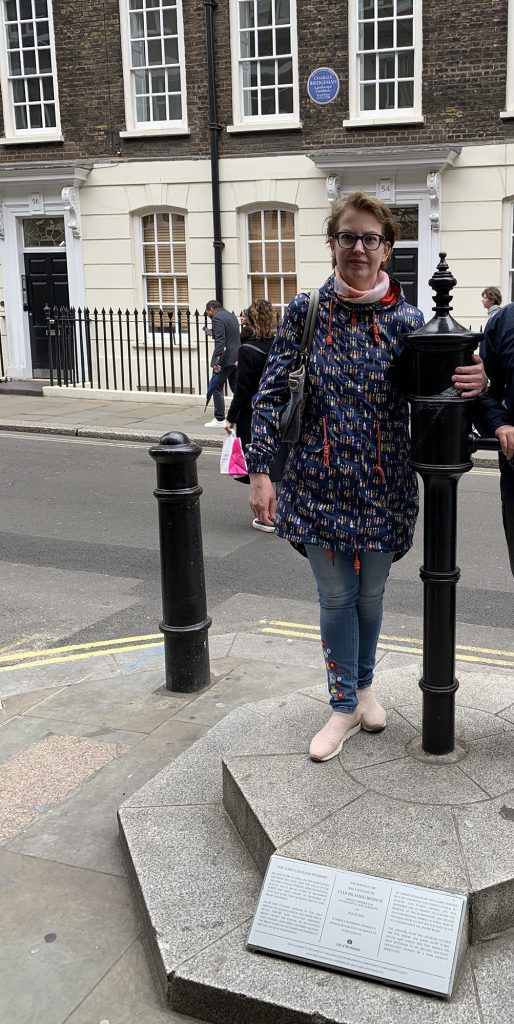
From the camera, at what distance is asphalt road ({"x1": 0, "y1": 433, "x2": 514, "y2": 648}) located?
5512mm

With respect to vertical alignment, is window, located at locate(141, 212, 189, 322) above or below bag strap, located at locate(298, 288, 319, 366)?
above

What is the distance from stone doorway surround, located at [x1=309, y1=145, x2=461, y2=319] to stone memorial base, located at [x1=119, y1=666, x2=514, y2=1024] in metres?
12.2

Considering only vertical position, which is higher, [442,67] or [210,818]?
[442,67]

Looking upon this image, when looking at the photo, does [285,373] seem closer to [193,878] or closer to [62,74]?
[193,878]

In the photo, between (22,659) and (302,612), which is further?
(302,612)

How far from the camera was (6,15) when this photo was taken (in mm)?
16719

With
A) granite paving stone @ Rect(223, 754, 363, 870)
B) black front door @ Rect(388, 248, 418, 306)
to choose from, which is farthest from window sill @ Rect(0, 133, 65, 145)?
granite paving stone @ Rect(223, 754, 363, 870)

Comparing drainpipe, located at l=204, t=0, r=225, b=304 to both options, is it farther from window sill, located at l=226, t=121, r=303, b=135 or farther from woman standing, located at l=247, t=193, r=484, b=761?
woman standing, located at l=247, t=193, r=484, b=761

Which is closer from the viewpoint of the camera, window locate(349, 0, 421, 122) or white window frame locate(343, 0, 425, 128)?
white window frame locate(343, 0, 425, 128)

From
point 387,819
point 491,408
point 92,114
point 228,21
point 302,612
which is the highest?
point 228,21

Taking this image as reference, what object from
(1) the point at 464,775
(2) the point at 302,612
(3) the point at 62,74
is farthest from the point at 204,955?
(3) the point at 62,74

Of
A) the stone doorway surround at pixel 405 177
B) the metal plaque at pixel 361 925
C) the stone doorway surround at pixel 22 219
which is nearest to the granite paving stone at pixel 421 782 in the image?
the metal plaque at pixel 361 925

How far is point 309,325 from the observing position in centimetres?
286

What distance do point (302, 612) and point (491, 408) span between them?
2898 mm
